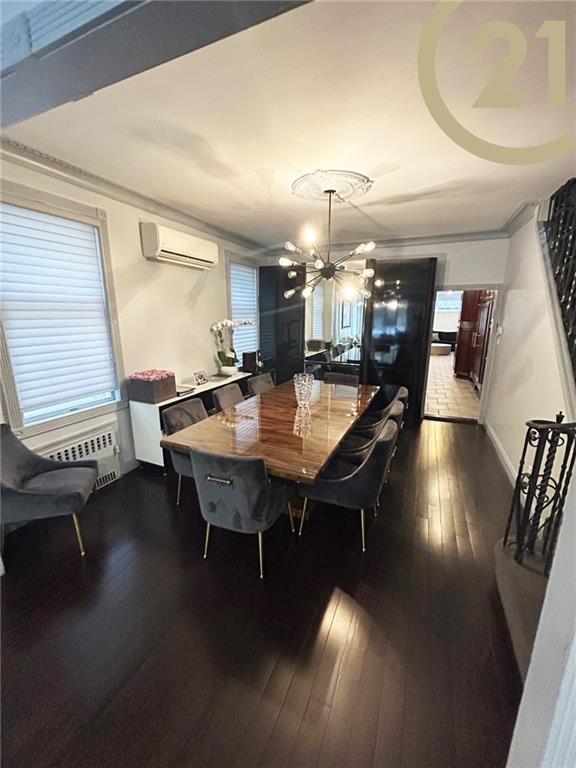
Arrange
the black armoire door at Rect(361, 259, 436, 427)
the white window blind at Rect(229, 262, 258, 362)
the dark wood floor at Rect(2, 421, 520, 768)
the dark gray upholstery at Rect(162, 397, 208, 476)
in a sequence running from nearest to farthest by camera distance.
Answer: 1. the dark wood floor at Rect(2, 421, 520, 768)
2. the dark gray upholstery at Rect(162, 397, 208, 476)
3. the black armoire door at Rect(361, 259, 436, 427)
4. the white window blind at Rect(229, 262, 258, 362)

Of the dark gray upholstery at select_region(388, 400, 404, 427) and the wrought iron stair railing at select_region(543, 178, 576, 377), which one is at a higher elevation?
the wrought iron stair railing at select_region(543, 178, 576, 377)

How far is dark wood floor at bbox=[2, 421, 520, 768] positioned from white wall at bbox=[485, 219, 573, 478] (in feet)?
3.85

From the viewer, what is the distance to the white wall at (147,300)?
2.65 metres

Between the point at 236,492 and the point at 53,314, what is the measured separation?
83.6 inches

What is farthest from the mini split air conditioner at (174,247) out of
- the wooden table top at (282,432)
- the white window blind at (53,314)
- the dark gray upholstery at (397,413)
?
the dark gray upholstery at (397,413)

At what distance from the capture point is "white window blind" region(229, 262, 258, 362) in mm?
4844

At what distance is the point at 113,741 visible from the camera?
120cm

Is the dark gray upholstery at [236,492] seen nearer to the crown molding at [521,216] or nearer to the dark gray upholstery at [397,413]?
the dark gray upholstery at [397,413]

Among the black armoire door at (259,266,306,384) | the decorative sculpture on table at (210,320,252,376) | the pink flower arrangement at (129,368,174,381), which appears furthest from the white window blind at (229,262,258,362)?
the pink flower arrangement at (129,368,174,381)

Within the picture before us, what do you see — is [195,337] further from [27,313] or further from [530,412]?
[530,412]

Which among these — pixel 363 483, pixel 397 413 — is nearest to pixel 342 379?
pixel 397 413

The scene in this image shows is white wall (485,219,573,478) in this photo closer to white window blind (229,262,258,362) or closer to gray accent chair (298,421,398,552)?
gray accent chair (298,421,398,552)

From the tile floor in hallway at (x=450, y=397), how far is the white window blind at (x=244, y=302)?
326cm

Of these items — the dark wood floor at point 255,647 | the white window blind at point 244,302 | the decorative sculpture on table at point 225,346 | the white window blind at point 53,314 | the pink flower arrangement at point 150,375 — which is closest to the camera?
the dark wood floor at point 255,647
